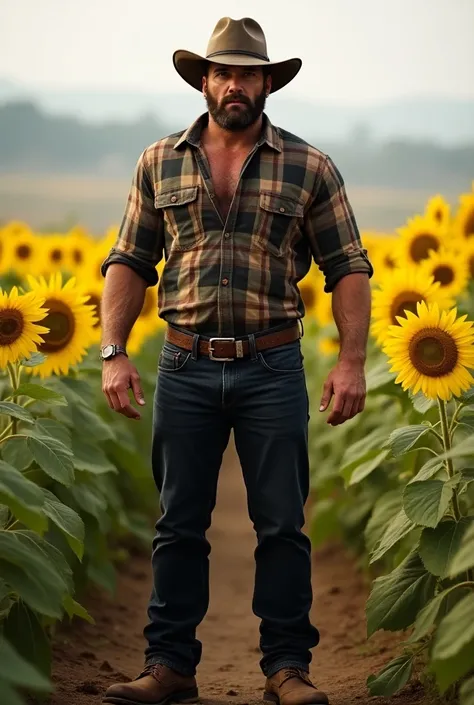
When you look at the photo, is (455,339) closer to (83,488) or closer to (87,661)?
(83,488)

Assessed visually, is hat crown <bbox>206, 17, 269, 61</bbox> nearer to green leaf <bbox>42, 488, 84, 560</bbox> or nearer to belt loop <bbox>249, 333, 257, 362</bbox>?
belt loop <bbox>249, 333, 257, 362</bbox>

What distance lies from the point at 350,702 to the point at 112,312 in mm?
1561

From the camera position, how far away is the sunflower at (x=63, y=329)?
187 inches

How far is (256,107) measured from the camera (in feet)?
12.9

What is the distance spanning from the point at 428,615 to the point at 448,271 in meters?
2.86

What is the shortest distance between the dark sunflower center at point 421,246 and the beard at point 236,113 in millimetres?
2934

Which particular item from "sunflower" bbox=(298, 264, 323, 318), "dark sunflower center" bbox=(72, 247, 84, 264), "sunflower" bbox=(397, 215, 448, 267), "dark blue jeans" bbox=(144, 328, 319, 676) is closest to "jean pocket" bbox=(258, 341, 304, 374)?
"dark blue jeans" bbox=(144, 328, 319, 676)

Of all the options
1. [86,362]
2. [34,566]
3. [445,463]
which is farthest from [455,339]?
[86,362]

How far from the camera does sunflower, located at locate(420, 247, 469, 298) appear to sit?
6117mm

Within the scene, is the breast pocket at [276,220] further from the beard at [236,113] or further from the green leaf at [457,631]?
the green leaf at [457,631]

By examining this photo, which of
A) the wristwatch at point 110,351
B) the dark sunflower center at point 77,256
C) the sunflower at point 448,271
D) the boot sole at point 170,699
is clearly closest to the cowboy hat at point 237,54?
the wristwatch at point 110,351

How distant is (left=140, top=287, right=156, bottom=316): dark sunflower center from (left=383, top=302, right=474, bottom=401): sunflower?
130 inches

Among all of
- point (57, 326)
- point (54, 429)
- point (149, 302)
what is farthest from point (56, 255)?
point (54, 429)

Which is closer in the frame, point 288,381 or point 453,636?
point 453,636
